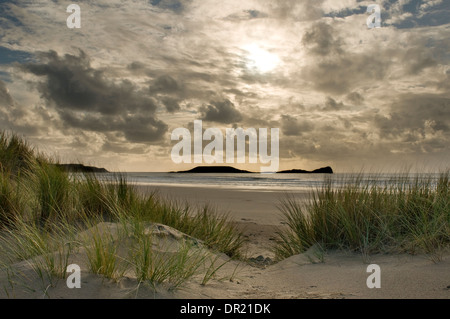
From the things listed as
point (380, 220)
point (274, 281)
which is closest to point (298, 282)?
point (274, 281)

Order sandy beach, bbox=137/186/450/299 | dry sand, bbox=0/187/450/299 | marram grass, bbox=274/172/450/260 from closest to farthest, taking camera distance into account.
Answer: dry sand, bbox=0/187/450/299 < sandy beach, bbox=137/186/450/299 < marram grass, bbox=274/172/450/260

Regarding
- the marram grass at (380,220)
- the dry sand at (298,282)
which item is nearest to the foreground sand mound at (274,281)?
the dry sand at (298,282)

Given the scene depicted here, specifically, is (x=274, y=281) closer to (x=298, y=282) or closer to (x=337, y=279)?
(x=298, y=282)

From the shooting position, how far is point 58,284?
3.36 metres

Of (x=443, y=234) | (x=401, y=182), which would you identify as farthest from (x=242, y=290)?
(x=401, y=182)

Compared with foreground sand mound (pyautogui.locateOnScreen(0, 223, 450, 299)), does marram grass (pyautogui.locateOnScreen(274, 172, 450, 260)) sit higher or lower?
higher

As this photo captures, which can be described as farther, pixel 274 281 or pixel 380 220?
pixel 380 220

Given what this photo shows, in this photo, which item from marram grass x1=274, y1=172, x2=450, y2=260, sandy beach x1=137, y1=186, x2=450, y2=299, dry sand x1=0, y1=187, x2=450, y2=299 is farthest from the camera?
marram grass x1=274, y1=172, x2=450, y2=260

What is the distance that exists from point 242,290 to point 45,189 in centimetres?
384

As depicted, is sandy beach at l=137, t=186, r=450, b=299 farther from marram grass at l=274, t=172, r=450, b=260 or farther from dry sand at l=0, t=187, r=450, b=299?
marram grass at l=274, t=172, r=450, b=260

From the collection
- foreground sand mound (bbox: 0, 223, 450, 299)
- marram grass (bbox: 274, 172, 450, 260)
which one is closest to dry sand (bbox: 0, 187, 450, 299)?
foreground sand mound (bbox: 0, 223, 450, 299)

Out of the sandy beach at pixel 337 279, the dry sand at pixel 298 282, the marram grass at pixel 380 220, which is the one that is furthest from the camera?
the marram grass at pixel 380 220

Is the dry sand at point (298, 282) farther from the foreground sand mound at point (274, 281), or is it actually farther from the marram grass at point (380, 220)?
the marram grass at point (380, 220)
